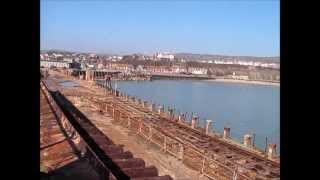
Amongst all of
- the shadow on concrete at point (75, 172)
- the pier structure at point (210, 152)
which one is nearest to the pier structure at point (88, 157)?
the shadow on concrete at point (75, 172)

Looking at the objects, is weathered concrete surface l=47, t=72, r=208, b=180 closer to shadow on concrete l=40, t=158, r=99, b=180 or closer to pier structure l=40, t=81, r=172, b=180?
pier structure l=40, t=81, r=172, b=180

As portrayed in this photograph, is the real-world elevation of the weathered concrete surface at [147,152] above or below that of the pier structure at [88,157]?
below

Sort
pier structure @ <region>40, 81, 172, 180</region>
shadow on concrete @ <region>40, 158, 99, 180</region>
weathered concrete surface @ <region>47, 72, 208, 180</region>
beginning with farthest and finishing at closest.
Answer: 1. weathered concrete surface @ <region>47, 72, 208, 180</region>
2. shadow on concrete @ <region>40, 158, 99, 180</region>
3. pier structure @ <region>40, 81, 172, 180</region>

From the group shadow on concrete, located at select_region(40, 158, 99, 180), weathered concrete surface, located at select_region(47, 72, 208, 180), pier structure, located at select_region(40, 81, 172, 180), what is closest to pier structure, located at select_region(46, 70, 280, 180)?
weathered concrete surface, located at select_region(47, 72, 208, 180)

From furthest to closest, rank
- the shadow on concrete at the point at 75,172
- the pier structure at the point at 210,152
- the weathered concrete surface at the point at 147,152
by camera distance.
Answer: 1. the pier structure at the point at 210,152
2. the weathered concrete surface at the point at 147,152
3. the shadow on concrete at the point at 75,172

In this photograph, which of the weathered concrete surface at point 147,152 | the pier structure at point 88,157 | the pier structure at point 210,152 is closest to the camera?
the pier structure at point 88,157

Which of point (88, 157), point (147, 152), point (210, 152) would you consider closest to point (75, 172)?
point (88, 157)

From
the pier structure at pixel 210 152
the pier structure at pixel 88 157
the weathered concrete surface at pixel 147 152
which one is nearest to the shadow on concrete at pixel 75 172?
the pier structure at pixel 88 157

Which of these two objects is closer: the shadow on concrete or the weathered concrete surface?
the shadow on concrete

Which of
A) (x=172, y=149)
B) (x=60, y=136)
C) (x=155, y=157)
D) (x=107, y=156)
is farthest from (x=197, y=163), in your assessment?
(x=107, y=156)

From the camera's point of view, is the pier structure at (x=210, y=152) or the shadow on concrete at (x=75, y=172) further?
the pier structure at (x=210, y=152)

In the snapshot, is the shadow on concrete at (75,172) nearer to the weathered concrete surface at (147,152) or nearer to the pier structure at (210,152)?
the weathered concrete surface at (147,152)
